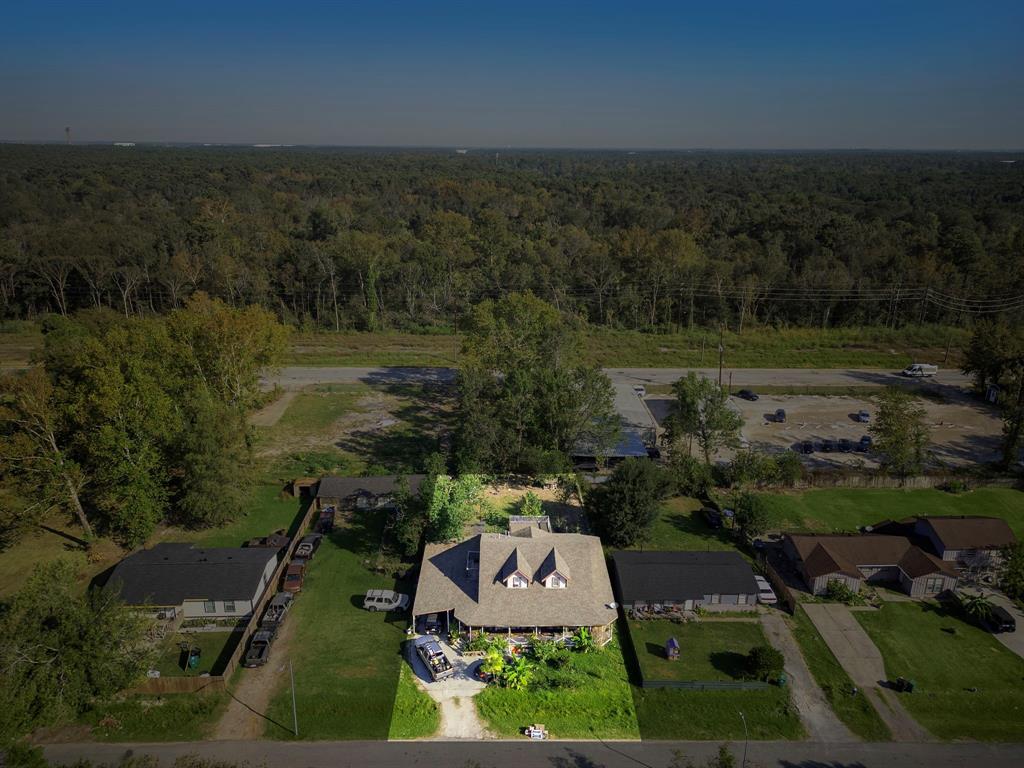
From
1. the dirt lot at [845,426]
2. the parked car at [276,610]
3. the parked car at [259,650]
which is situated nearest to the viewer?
the parked car at [259,650]

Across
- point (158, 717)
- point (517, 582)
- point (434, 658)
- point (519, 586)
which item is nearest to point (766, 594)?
point (519, 586)

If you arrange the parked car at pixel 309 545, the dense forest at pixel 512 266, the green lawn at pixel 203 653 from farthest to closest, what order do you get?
the dense forest at pixel 512 266 < the parked car at pixel 309 545 < the green lawn at pixel 203 653

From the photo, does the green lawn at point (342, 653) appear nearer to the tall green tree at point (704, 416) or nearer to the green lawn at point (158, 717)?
the green lawn at point (158, 717)

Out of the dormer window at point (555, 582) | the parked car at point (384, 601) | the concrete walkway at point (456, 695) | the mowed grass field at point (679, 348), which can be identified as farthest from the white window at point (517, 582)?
the mowed grass field at point (679, 348)

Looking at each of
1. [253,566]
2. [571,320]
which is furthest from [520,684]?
[571,320]

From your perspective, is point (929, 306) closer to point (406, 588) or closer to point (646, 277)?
point (646, 277)

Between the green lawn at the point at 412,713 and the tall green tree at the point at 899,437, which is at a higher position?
the tall green tree at the point at 899,437
